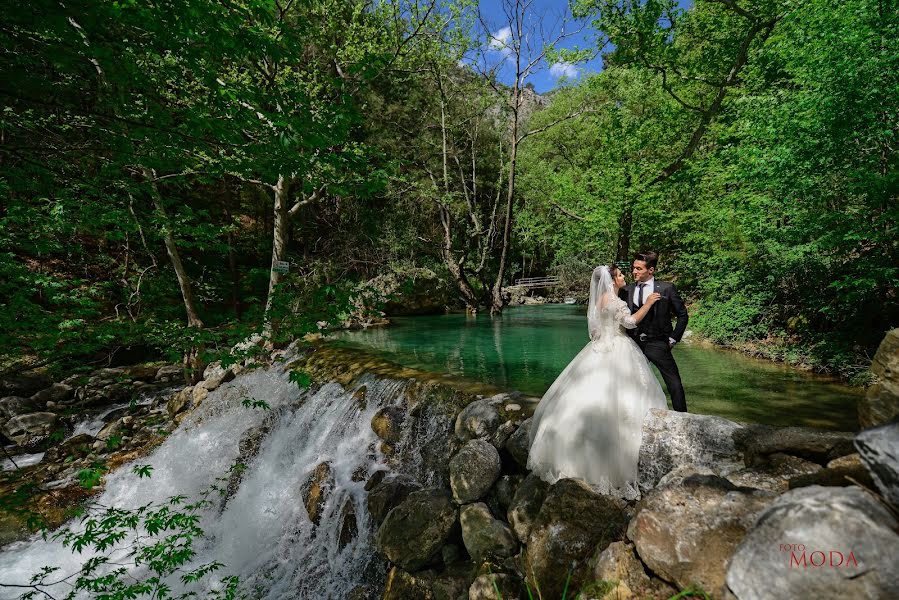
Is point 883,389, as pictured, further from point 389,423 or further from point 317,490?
point 317,490

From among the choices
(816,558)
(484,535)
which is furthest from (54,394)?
(816,558)

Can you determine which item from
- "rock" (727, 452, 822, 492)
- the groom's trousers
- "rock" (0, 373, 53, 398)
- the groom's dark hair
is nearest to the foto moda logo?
"rock" (727, 452, 822, 492)

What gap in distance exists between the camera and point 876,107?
5184mm

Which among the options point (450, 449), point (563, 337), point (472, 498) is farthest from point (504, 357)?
point (472, 498)

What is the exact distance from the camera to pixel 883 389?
2.23m

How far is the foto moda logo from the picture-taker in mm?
1341

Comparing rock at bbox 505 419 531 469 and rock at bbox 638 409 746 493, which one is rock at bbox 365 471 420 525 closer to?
rock at bbox 505 419 531 469

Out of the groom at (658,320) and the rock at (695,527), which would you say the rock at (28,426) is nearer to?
the rock at (695,527)

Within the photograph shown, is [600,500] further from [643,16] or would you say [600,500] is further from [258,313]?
[643,16]

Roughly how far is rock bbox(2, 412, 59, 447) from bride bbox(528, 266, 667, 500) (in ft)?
37.5

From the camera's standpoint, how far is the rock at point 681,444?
3111 mm

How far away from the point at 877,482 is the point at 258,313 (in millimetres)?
4748

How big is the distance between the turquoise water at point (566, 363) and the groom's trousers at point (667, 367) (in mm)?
1809

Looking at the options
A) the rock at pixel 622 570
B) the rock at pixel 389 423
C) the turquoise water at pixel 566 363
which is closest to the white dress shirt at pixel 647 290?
A: the turquoise water at pixel 566 363
